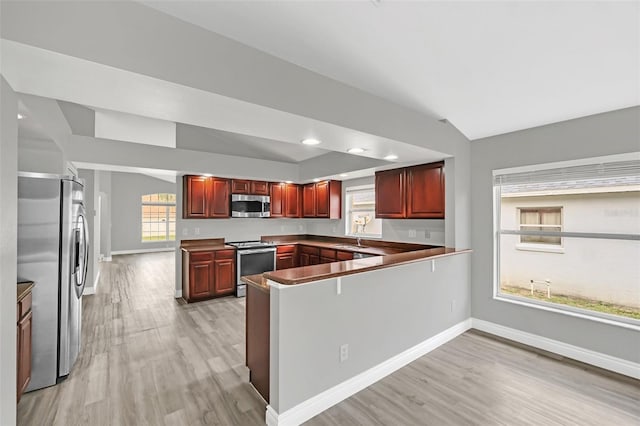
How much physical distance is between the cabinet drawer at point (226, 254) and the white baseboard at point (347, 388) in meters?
3.29

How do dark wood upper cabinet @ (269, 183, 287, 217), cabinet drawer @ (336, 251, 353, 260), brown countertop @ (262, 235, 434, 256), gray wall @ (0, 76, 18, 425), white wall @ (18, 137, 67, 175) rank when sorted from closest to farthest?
gray wall @ (0, 76, 18, 425)
white wall @ (18, 137, 67, 175)
brown countertop @ (262, 235, 434, 256)
cabinet drawer @ (336, 251, 353, 260)
dark wood upper cabinet @ (269, 183, 287, 217)

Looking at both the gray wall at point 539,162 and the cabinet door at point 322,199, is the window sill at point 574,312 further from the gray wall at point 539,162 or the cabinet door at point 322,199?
the cabinet door at point 322,199

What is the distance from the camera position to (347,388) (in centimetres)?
233

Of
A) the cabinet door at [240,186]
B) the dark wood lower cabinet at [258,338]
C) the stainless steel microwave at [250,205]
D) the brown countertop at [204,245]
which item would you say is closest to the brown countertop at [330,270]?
the dark wood lower cabinet at [258,338]

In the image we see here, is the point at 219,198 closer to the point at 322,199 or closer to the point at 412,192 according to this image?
the point at 322,199

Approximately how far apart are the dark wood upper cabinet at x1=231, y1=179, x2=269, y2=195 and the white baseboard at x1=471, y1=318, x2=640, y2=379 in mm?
4126

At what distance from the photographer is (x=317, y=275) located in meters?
2.08

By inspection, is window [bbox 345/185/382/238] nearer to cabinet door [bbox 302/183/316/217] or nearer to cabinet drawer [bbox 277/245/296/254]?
cabinet door [bbox 302/183/316/217]

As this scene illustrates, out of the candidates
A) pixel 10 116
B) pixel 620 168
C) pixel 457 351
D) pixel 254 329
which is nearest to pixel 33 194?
pixel 10 116

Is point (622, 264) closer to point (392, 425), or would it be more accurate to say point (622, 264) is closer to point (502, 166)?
point (502, 166)

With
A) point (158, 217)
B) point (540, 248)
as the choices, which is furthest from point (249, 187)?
point (158, 217)

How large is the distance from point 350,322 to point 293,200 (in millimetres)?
4070

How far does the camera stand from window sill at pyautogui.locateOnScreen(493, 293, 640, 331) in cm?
271

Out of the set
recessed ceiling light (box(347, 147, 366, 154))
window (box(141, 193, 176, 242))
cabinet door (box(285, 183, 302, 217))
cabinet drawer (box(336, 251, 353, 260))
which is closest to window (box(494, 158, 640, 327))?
recessed ceiling light (box(347, 147, 366, 154))
